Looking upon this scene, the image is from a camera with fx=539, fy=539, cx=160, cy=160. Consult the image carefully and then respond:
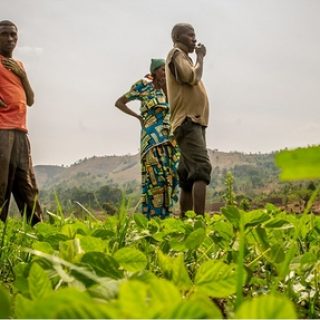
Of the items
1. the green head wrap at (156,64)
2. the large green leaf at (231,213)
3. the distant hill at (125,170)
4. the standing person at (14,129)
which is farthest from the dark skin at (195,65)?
the distant hill at (125,170)

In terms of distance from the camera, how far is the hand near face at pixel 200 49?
170 inches

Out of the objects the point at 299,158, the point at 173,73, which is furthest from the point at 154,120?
the point at 299,158

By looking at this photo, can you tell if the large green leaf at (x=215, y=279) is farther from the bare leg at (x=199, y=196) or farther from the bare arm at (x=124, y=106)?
the bare arm at (x=124, y=106)

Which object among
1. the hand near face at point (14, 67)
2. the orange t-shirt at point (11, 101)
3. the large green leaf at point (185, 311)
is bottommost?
the large green leaf at point (185, 311)

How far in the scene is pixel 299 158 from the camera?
323mm

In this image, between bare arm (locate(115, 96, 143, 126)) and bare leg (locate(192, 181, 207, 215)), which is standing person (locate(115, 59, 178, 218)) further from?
bare leg (locate(192, 181, 207, 215))

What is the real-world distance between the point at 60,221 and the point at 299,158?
43.0 inches

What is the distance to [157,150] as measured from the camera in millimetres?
4973

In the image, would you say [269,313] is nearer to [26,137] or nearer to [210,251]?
[210,251]

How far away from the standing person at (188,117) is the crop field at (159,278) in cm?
260

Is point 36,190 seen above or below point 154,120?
below

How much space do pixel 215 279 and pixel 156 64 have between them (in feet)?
15.4

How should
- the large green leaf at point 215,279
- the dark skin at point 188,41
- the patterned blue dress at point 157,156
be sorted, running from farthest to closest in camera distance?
the patterned blue dress at point 157,156, the dark skin at point 188,41, the large green leaf at point 215,279

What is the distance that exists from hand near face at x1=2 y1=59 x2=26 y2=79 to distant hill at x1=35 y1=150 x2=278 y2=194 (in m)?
58.6
